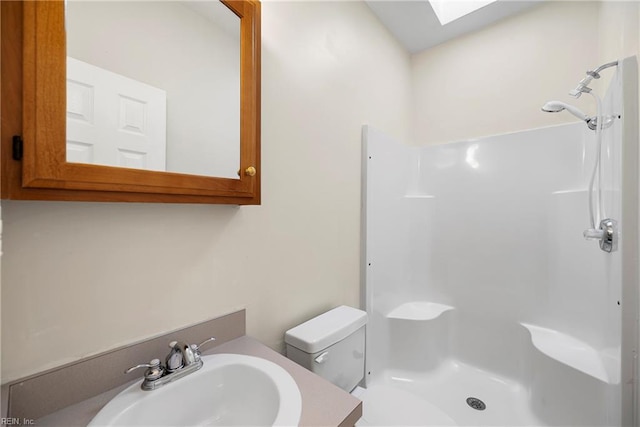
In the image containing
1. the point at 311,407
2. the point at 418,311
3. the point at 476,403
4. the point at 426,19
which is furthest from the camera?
the point at 418,311

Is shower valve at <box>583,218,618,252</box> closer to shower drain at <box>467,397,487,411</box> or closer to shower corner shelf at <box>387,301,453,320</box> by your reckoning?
shower corner shelf at <box>387,301,453,320</box>

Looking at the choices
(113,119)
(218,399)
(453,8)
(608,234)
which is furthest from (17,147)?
(453,8)

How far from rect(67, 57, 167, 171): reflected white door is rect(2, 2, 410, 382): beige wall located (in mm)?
132

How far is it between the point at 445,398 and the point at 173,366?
1638 mm

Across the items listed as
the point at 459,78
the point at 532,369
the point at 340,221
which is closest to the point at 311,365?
the point at 340,221

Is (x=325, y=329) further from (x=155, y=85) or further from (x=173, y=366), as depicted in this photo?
(x=155, y=85)

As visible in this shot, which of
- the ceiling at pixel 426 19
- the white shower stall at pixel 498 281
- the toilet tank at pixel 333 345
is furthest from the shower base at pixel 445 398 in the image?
the ceiling at pixel 426 19

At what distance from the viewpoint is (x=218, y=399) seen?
0.75 metres

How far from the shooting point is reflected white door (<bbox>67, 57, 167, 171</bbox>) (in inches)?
23.2

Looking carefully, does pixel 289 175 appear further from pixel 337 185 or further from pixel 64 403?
pixel 64 403

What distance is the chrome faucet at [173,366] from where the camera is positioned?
66 cm

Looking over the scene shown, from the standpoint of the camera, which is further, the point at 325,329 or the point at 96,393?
the point at 325,329

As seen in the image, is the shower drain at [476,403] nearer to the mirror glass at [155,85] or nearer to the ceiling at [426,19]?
the mirror glass at [155,85]

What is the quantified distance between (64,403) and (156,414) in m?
0.20
